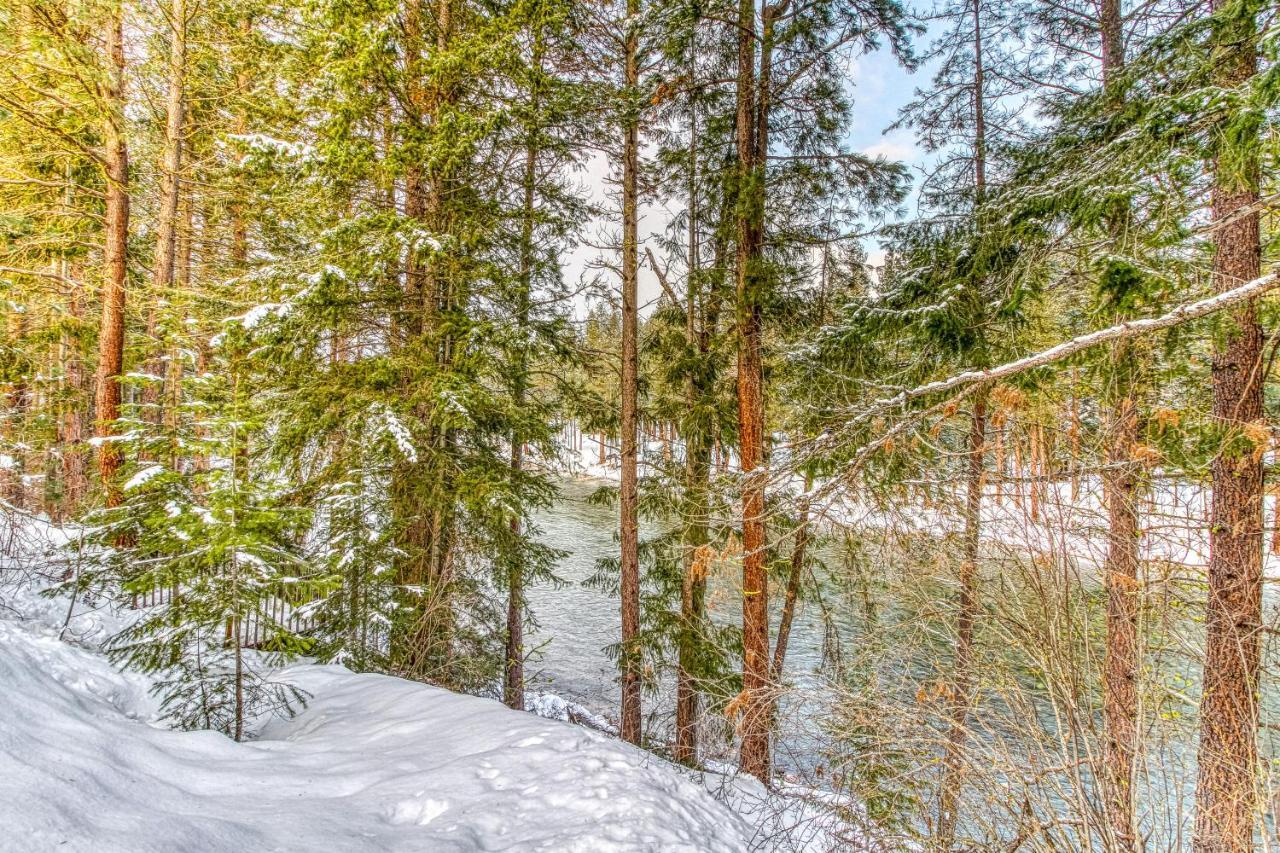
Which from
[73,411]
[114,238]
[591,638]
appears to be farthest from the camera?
[591,638]

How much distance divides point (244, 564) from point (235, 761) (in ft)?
3.99

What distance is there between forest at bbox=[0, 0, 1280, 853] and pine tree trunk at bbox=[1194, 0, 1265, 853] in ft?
0.12

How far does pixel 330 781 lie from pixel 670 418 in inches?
213

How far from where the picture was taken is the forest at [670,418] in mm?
2396

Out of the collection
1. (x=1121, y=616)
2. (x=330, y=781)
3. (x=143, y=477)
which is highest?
(x=143, y=477)

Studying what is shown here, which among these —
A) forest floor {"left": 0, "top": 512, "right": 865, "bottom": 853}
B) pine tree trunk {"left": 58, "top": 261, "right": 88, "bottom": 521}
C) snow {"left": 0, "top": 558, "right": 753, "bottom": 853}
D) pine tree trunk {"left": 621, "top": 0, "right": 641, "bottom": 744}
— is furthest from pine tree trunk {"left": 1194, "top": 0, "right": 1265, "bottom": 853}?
pine tree trunk {"left": 58, "top": 261, "right": 88, "bottom": 521}

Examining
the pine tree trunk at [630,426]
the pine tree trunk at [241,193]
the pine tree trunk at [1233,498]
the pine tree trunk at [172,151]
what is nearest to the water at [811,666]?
the pine tree trunk at [1233,498]

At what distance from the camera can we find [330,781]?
246 centimetres

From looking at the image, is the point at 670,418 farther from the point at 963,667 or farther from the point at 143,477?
the point at 143,477

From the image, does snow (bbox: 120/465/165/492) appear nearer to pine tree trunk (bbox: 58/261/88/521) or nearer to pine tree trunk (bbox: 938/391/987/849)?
pine tree trunk (bbox: 938/391/987/849)

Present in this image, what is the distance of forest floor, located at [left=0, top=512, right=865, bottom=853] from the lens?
1699 mm

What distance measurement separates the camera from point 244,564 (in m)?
3.24

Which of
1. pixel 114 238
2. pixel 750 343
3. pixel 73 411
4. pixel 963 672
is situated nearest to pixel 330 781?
pixel 963 672

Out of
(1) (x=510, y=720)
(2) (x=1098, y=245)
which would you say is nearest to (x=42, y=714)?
(1) (x=510, y=720)
